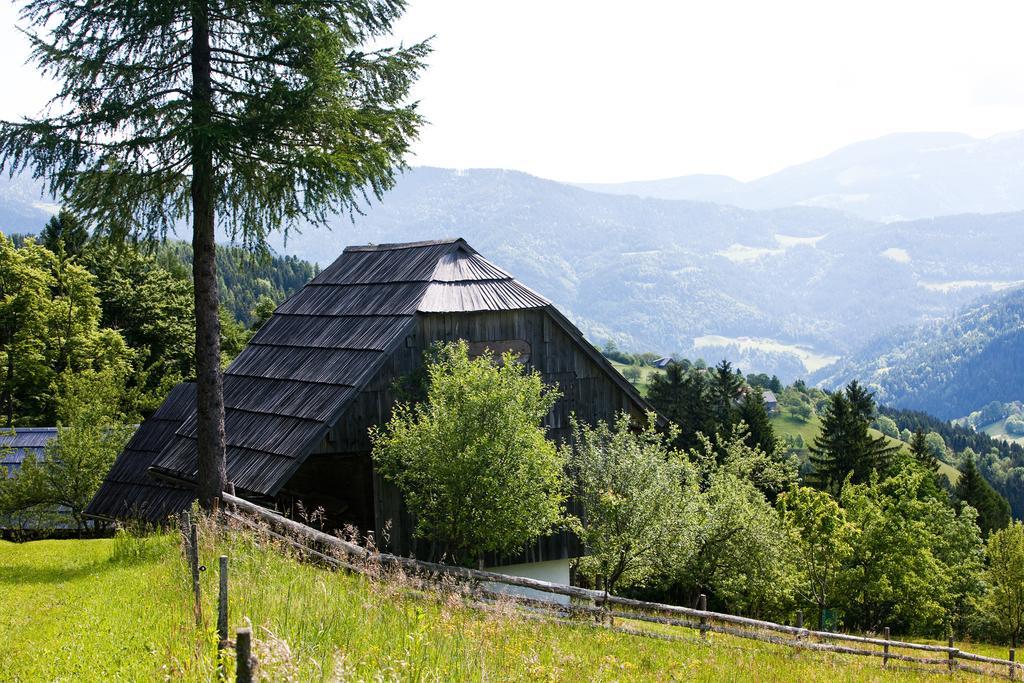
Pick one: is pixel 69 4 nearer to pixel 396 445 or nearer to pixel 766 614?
pixel 396 445

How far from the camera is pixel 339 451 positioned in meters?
17.3

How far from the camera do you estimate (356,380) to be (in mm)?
17391

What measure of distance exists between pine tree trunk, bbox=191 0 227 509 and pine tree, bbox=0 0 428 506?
3 centimetres

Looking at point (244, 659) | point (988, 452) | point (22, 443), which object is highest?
point (244, 659)

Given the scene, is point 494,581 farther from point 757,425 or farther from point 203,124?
point 757,425

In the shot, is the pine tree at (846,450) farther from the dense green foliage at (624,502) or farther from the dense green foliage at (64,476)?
the dense green foliage at (64,476)

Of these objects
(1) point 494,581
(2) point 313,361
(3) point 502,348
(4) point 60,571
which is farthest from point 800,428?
(4) point 60,571

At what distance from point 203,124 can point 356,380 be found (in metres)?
6.27

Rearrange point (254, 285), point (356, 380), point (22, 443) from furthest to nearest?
point (254, 285) → point (22, 443) → point (356, 380)

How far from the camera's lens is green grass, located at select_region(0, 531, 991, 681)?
24.0 ft

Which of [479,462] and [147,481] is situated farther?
[147,481]

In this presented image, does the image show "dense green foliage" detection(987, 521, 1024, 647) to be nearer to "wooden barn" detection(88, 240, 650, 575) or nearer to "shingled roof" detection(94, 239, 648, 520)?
"wooden barn" detection(88, 240, 650, 575)

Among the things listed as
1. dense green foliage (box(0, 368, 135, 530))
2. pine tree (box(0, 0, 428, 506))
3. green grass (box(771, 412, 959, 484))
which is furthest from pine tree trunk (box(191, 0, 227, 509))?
green grass (box(771, 412, 959, 484))

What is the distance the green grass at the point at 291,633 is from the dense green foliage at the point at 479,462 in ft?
7.79
